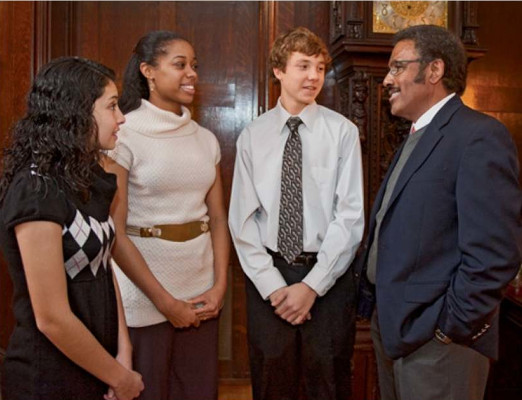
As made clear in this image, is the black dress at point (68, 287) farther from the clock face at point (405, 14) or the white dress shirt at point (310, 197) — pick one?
the clock face at point (405, 14)

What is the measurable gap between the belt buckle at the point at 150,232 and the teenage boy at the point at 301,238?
325 millimetres

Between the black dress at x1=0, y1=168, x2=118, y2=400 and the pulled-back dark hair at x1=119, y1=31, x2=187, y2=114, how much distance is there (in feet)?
2.52

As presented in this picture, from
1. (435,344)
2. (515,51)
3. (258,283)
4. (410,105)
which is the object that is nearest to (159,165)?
(258,283)

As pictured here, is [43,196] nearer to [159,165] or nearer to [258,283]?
[159,165]

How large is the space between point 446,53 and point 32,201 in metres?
1.29

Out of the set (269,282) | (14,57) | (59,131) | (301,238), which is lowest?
(269,282)

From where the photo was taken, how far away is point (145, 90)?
228cm

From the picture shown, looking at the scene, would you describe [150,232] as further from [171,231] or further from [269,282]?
[269,282]

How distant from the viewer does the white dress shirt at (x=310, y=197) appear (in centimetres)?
222

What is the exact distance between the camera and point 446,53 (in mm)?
1874

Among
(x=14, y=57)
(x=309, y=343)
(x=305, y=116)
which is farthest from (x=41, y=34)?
(x=309, y=343)

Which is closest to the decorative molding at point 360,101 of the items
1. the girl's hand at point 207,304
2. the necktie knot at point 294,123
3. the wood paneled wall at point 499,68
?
the necktie knot at point 294,123

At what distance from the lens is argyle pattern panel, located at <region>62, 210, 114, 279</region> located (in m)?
1.42

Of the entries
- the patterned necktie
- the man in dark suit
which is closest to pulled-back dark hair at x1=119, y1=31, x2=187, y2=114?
the patterned necktie
